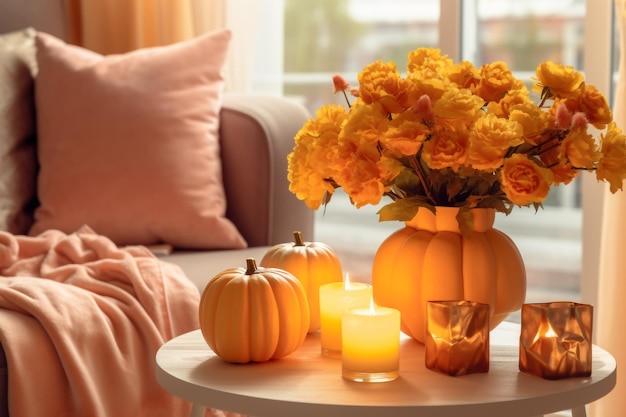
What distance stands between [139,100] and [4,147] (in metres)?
0.33

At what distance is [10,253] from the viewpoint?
5.96 feet

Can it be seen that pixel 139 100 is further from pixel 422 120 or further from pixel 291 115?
pixel 422 120

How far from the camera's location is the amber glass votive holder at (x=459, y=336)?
44.3 inches

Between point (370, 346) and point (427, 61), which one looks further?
point (427, 61)

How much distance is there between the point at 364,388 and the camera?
1.08 m

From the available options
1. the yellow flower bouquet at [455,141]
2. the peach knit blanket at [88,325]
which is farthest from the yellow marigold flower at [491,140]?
the peach knit blanket at [88,325]

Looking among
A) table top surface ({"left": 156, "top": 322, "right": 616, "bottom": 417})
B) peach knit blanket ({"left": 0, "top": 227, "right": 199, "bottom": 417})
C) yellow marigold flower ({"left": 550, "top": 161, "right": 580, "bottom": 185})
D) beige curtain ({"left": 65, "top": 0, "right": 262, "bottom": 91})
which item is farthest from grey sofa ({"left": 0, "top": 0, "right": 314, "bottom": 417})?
yellow marigold flower ({"left": 550, "top": 161, "right": 580, "bottom": 185})

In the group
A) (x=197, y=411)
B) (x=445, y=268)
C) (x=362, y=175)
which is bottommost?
(x=197, y=411)

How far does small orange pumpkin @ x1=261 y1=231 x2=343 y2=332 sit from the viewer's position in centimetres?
132

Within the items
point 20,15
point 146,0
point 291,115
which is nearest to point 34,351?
point 291,115

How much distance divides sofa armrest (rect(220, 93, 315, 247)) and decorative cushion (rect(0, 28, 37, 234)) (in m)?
Result: 0.46

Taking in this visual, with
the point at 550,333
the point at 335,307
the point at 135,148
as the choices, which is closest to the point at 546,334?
the point at 550,333

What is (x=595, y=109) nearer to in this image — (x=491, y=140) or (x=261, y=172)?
(x=491, y=140)

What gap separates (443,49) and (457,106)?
1.43 m
